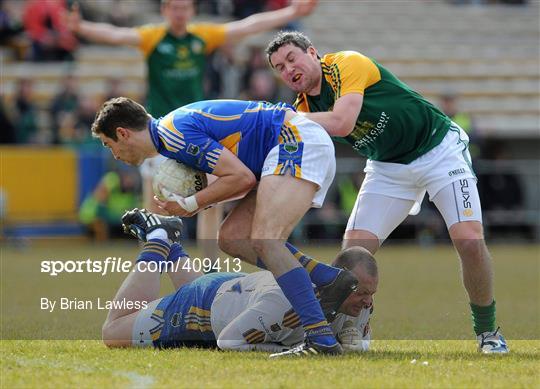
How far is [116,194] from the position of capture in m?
18.2

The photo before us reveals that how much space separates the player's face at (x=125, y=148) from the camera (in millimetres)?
6875

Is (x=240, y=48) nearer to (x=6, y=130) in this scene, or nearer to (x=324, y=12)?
(x=324, y=12)

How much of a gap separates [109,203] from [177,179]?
11.4 meters

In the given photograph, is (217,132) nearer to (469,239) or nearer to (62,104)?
(469,239)

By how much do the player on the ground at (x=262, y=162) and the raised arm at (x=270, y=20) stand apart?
9.33 ft

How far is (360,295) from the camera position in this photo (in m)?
6.84

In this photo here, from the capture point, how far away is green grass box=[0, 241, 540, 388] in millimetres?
5789

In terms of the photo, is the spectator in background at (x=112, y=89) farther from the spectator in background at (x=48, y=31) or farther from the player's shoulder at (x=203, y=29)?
the player's shoulder at (x=203, y=29)

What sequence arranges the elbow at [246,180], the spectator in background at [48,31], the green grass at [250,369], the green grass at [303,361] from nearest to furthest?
the green grass at [250,369] → the green grass at [303,361] → the elbow at [246,180] → the spectator in background at [48,31]

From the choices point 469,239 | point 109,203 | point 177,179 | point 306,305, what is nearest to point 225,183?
point 177,179

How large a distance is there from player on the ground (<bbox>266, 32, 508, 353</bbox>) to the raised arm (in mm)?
2133

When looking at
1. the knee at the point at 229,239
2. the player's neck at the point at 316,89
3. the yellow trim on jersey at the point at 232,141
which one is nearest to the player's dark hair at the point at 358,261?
the knee at the point at 229,239

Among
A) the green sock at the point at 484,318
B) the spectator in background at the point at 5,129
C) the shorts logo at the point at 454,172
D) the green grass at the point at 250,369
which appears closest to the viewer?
the green grass at the point at 250,369

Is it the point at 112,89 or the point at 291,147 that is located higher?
the point at 291,147
